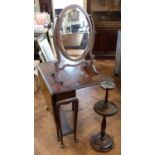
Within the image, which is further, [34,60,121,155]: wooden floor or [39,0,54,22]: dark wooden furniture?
[39,0,54,22]: dark wooden furniture

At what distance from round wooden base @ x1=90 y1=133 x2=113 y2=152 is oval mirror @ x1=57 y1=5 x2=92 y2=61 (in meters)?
0.91

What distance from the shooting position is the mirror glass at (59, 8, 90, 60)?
1570mm

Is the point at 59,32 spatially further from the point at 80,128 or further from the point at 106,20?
the point at 106,20

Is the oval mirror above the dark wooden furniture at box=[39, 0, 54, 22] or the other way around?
the other way around

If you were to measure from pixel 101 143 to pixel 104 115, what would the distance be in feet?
1.37

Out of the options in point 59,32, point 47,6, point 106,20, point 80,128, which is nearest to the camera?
point 59,32

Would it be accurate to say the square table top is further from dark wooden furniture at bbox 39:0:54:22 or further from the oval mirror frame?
dark wooden furniture at bbox 39:0:54:22

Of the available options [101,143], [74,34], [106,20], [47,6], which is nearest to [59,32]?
[74,34]

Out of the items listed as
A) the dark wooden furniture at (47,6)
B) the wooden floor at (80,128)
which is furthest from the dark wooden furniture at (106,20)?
the wooden floor at (80,128)

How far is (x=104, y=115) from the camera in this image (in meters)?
1.73

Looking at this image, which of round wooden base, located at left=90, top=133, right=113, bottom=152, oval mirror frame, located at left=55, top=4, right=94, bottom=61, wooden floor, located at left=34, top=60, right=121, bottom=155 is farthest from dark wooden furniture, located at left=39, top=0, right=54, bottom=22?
round wooden base, located at left=90, top=133, right=113, bottom=152
